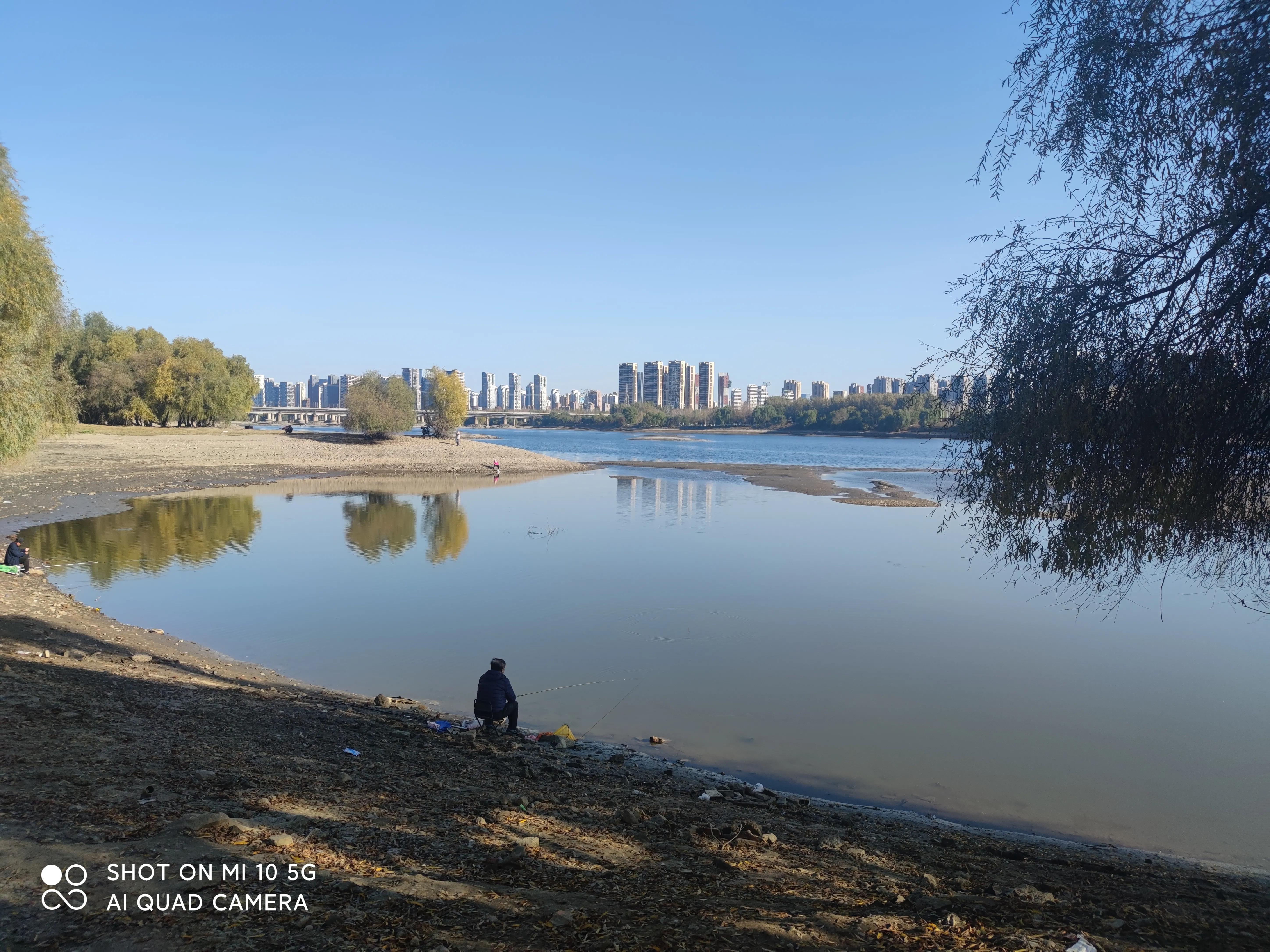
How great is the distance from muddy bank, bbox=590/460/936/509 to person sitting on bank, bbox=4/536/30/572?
37834 millimetres

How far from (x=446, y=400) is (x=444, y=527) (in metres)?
54.3

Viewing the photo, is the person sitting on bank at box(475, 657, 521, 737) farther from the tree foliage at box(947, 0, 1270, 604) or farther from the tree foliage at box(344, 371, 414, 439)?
the tree foliage at box(344, 371, 414, 439)

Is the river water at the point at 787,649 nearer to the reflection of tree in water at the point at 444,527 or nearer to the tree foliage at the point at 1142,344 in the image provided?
the reflection of tree in water at the point at 444,527

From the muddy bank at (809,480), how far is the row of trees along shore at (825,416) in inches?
172

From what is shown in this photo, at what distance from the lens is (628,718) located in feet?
37.3

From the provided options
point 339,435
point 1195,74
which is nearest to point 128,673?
point 1195,74

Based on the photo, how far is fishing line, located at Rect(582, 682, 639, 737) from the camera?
35.5ft

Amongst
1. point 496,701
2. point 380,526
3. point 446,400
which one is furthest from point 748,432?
point 496,701

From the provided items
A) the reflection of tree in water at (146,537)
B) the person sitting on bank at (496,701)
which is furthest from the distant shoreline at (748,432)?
the person sitting on bank at (496,701)

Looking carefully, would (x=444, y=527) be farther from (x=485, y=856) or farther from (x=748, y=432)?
(x=748, y=432)

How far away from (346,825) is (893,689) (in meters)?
10.1

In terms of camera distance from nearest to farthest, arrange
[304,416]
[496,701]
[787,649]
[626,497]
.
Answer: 1. [496,701]
2. [787,649]
3. [626,497]
4. [304,416]

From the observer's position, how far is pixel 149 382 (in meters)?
71.5

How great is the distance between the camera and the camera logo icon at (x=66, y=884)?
3.96m
